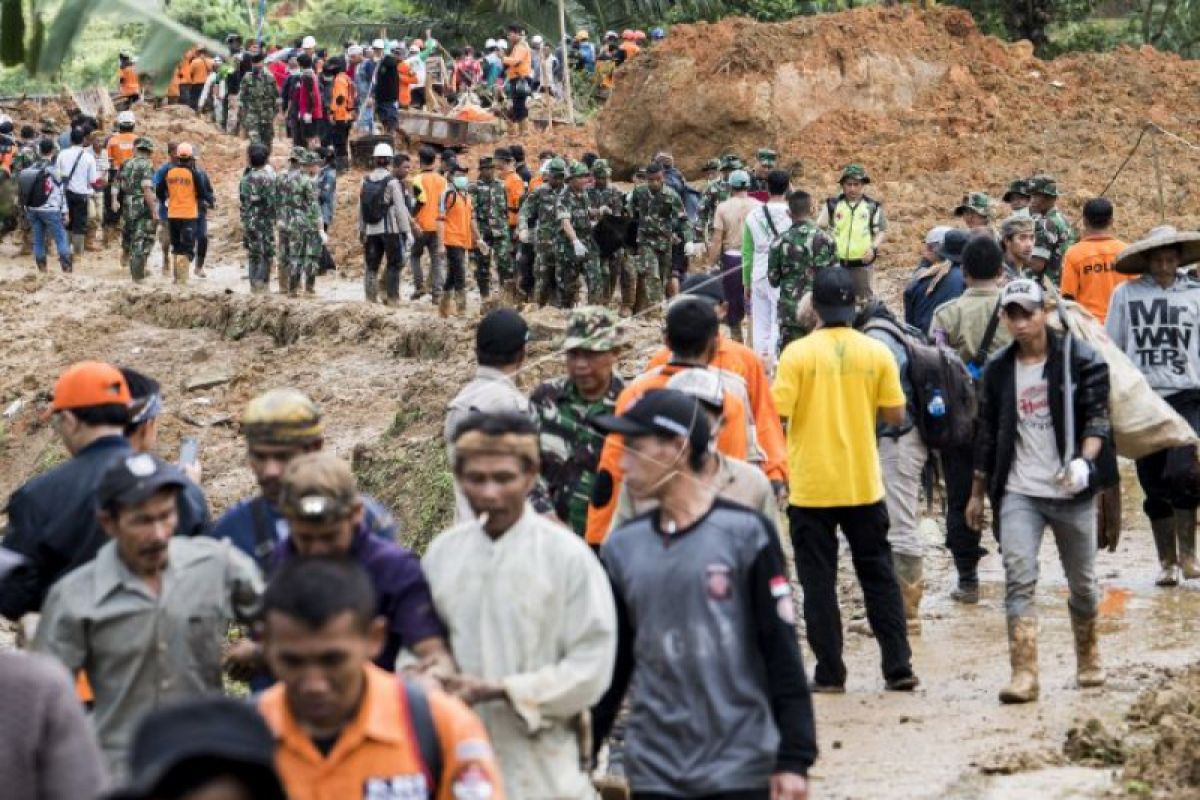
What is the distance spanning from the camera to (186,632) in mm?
6301

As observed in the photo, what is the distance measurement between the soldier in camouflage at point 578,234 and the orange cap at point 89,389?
15712 millimetres

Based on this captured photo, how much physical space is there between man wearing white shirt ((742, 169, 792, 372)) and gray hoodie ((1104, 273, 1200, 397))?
6.58m

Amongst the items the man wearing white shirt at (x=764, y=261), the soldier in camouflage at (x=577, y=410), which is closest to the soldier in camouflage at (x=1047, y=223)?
the man wearing white shirt at (x=764, y=261)

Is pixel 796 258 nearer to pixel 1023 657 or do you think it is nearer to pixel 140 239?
pixel 1023 657

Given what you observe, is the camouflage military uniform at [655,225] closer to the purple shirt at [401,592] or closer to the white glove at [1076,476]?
the white glove at [1076,476]

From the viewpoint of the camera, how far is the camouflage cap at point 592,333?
8938mm

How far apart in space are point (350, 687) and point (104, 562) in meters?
1.75

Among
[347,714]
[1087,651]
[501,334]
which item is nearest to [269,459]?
[501,334]

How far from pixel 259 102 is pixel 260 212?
37.6ft

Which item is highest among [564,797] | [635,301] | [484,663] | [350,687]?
[350,687]

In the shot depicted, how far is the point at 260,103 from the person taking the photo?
38312 mm

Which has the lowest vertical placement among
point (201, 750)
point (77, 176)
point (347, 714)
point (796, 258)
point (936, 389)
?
point (77, 176)

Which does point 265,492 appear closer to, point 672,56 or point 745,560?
point 745,560

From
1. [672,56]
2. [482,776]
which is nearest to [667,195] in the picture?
[672,56]
